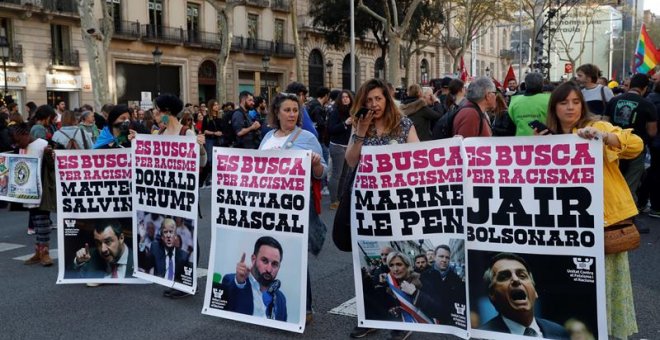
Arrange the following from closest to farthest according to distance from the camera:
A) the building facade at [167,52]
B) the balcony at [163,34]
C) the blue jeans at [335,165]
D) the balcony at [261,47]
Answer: the blue jeans at [335,165], the building facade at [167,52], the balcony at [163,34], the balcony at [261,47]

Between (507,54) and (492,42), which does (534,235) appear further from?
(507,54)

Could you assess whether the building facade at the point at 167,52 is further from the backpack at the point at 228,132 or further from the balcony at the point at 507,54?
the balcony at the point at 507,54

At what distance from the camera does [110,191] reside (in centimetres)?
553

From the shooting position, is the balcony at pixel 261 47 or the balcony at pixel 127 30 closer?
the balcony at pixel 127 30

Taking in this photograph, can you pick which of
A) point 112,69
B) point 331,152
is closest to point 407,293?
point 331,152

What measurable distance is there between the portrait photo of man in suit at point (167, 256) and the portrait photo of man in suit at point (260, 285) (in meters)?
0.76

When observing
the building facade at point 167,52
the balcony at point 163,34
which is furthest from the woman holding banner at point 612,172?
the balcony at point 163,34

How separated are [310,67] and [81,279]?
42.0m

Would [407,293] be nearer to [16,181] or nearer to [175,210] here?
[175,210]

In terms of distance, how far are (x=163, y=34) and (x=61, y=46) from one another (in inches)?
237

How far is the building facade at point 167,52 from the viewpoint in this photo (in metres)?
30.2

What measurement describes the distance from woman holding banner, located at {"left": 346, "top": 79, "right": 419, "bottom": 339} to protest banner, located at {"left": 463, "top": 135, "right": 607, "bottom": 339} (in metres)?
0.55

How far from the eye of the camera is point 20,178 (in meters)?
6.68

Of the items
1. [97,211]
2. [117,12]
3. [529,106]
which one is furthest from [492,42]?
[97,211]
